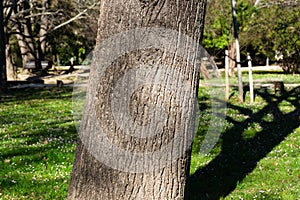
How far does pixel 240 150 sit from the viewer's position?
25.9 ft

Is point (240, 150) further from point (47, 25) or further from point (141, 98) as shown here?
point (47, 25)

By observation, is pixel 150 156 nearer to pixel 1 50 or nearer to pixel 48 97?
pixel 48 97

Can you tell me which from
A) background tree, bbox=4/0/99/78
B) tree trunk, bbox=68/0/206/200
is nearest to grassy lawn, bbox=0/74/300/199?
tree trunk, bbox=68/0/206/200

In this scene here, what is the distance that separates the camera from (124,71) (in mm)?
3557

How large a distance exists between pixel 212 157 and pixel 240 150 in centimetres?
87

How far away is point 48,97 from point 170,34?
15.6 m

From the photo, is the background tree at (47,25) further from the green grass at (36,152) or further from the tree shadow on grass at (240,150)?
the tree shadow on grass at (240,150)

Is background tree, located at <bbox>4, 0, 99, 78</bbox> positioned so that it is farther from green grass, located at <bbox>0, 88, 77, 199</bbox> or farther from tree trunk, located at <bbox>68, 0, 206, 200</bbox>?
tree trunk, located at <bbox>68, 0, 206, 200</bbox>

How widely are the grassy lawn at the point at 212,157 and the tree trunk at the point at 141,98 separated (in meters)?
1.73

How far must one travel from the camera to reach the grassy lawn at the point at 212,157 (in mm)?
5439

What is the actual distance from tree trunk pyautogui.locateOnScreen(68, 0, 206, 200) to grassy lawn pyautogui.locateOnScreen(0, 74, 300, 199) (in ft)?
5.68

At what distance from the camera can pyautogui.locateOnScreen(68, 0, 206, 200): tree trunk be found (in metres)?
3.53

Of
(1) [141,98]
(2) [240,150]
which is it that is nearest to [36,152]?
(2) [240,150]

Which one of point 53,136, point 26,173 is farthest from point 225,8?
point 26,173
